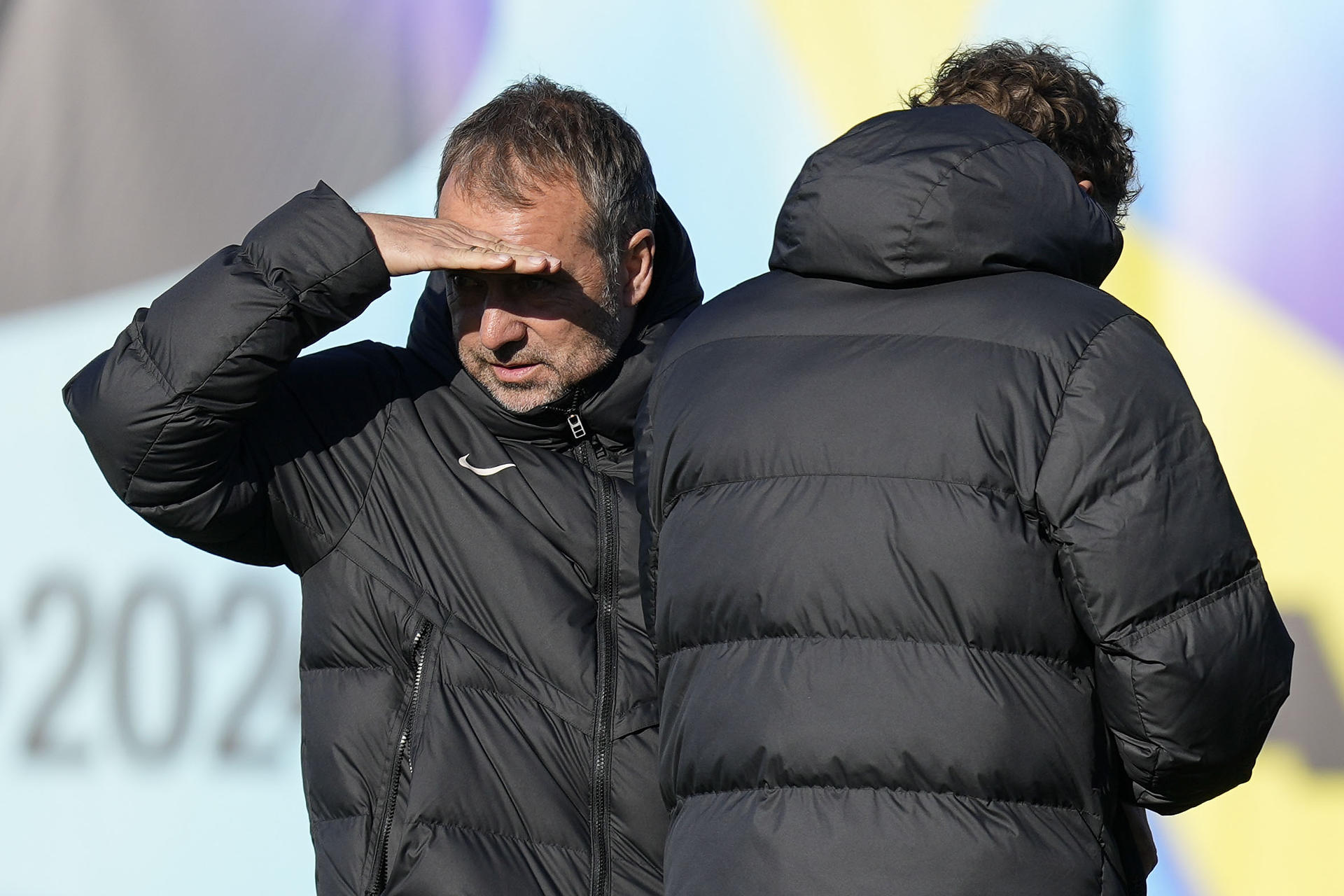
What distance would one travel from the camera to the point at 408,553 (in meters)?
1.66

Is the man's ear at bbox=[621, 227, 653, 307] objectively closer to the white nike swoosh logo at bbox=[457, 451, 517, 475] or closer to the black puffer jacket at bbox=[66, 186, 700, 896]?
the black puffer jacket at bbox=[66, 186, 700, 896]

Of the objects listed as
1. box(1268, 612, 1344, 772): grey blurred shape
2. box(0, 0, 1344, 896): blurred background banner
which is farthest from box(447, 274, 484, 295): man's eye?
box(1268, 612, 1344, 772): grey blurred shape

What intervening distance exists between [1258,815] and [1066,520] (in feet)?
5.62

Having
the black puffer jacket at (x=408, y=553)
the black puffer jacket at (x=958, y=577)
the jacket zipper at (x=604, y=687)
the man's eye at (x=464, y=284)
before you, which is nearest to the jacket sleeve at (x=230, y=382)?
the black puffer jacket at (x=408, y=553)

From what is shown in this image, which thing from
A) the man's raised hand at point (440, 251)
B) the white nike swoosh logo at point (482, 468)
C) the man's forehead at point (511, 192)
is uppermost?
the man's forehead at point (511, 192)

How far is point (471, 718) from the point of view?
1.57 m

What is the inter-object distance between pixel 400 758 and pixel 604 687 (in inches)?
8.9

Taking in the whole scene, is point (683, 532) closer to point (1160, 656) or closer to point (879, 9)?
point (1160, 656)

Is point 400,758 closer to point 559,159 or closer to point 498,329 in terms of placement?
point 498,329

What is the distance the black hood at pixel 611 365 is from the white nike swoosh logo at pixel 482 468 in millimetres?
41

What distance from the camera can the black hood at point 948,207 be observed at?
3.98 feet

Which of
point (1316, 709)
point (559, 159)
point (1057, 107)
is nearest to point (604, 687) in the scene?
point (559, 159)

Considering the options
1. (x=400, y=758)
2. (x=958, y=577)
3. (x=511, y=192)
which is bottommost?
(x=400, y=758)

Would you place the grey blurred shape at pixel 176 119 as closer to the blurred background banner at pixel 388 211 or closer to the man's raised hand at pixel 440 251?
the blurred background banner at pixel 388 211
